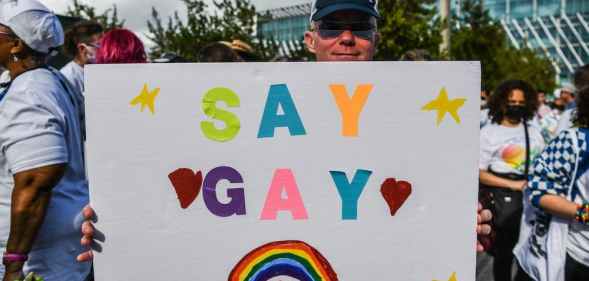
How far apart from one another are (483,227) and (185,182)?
839 mm

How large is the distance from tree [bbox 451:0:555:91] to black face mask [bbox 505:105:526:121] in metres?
13.8

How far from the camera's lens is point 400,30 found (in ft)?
28.2

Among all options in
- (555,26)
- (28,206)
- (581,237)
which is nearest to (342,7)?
(28,206)

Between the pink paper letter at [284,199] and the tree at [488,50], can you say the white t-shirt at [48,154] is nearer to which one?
the pink paper letter at [284,199]

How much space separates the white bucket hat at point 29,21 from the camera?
201cm

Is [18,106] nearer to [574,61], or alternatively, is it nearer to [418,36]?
[418,36]

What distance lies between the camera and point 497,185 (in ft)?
13.6

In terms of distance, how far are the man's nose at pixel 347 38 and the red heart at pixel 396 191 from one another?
51 cm

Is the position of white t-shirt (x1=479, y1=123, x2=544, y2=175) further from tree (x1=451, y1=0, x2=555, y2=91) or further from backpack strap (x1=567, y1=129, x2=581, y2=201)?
tree (x1=451, y1=0, x2=555, y2=91)

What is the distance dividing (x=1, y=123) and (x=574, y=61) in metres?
75.4

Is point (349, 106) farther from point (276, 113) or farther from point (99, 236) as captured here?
point (99, 236)

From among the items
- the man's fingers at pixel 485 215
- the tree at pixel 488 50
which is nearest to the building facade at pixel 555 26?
the tree at pixel 488 50

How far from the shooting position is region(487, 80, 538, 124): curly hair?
4359 millimetres

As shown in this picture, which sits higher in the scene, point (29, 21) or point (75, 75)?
point (29, 21)
